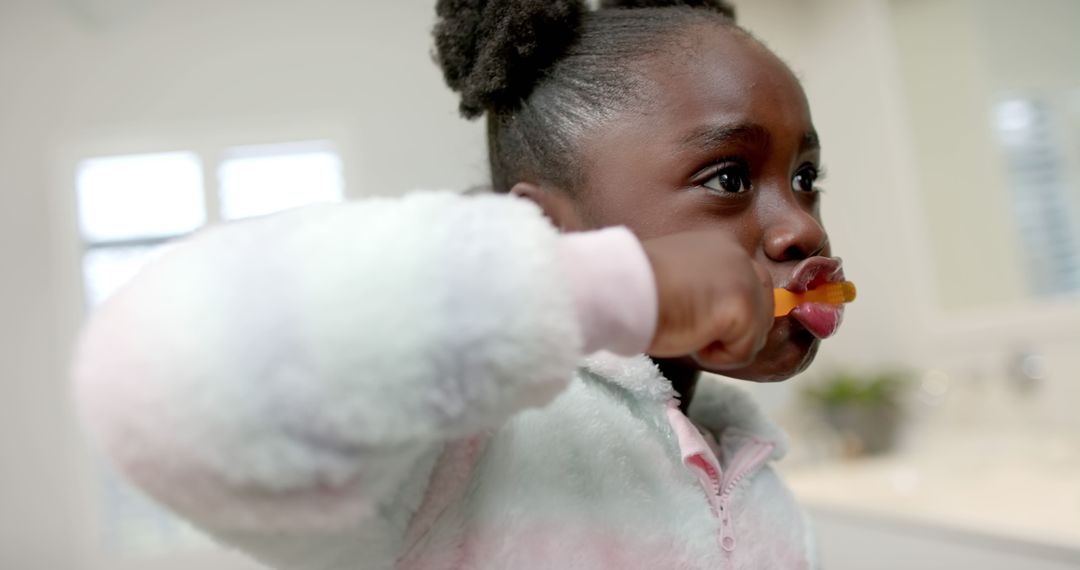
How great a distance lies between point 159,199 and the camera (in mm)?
2480

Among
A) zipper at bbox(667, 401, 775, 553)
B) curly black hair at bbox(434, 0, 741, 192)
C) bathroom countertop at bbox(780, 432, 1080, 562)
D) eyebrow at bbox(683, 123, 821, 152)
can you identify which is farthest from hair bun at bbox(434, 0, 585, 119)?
bathroom countertop at bbox(780, 432, 1080, 562)

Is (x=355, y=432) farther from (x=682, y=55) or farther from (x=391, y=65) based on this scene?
(x=391, y=65)

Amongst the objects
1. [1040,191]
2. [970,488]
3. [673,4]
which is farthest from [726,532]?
[1040,191]

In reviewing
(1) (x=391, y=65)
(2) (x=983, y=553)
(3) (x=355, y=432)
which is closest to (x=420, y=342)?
(3) (x=355, y=432)

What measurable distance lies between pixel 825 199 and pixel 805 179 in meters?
1.58

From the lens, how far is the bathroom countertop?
100cm

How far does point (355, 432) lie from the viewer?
25 centimetres

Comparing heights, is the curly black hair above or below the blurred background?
above

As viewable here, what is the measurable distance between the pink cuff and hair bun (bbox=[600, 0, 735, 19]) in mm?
390

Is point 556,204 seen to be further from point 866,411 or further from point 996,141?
point 996,141

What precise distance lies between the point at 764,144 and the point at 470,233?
26 centimetres

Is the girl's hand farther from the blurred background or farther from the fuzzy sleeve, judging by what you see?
the blurred background

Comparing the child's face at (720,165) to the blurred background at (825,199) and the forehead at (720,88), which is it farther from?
the blurred background at (825,199)

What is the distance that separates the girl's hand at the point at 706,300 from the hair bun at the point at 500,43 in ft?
0.90
